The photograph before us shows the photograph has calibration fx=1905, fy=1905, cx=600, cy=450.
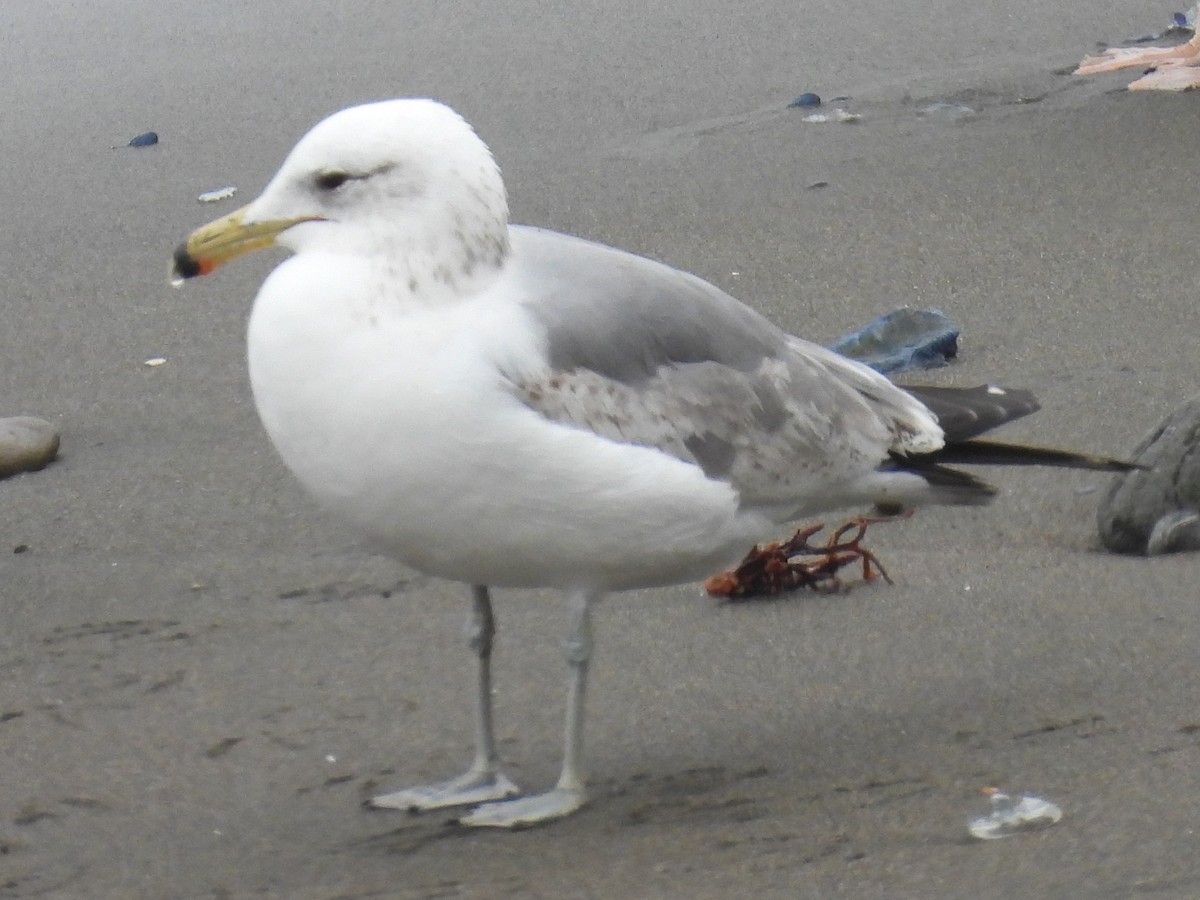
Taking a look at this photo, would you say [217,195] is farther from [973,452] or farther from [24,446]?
[973,452]

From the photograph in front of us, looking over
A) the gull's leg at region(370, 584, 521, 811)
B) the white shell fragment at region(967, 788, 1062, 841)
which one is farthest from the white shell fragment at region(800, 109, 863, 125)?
the white shell fragment at region(967, 788, 1062, 841)

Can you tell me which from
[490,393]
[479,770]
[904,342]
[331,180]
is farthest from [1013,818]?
[904,342]

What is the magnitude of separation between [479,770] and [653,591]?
84 cm

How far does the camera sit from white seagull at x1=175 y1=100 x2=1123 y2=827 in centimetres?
276

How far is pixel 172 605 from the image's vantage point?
150 inches

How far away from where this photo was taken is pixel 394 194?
114 inches

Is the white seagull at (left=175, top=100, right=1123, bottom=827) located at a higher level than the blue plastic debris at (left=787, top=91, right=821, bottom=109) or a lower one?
higher

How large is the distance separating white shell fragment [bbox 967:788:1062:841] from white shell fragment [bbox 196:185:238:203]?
4101mm

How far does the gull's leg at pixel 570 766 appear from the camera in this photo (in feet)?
9.88

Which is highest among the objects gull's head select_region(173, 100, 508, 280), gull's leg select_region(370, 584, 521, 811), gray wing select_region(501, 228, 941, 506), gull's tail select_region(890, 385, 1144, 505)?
gull's head select_region(173, 100, 508, 280)

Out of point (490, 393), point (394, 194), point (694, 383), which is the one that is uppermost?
point (394, 194)

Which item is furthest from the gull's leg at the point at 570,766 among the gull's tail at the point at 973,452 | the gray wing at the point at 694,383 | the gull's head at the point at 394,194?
the gull's tail at the point at 973,452

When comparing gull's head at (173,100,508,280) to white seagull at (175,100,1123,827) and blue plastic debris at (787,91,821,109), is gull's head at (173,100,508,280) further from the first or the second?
blue plastic debris at (787,91,821,109)

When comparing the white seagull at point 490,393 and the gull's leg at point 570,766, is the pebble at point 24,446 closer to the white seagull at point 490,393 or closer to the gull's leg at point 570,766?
the white seagull at point 490,393
